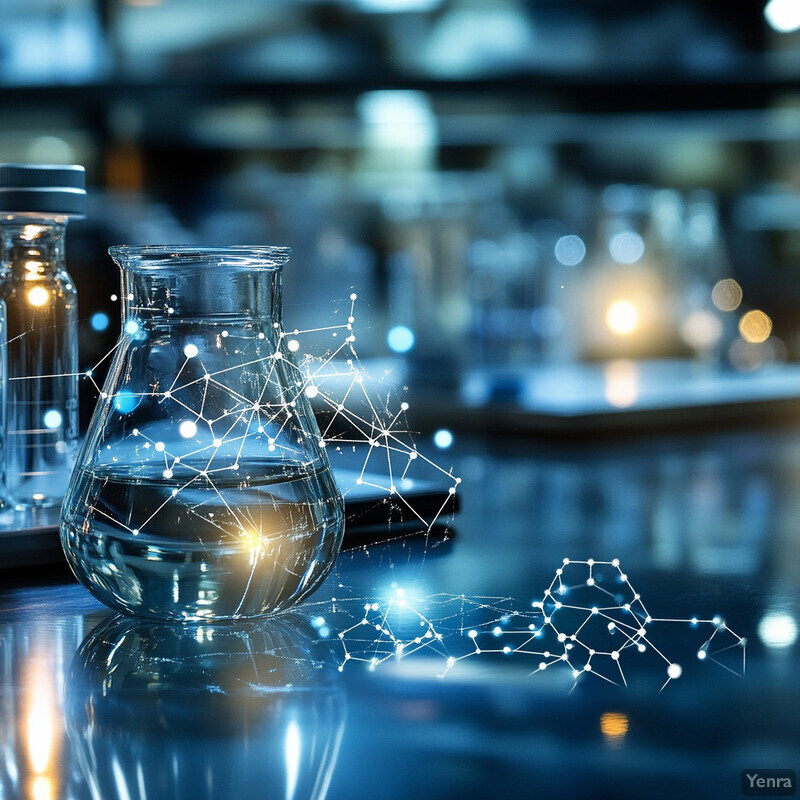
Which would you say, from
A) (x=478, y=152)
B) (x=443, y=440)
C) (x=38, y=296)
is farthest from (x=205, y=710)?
(x=478, y=152)

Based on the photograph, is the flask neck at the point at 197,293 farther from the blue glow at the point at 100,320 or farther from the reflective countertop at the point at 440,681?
the blue glow at the point at 100,320

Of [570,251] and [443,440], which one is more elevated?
[570,251]

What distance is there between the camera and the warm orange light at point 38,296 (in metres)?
0.60

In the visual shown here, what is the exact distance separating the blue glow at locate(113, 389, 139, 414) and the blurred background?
3.42 ft

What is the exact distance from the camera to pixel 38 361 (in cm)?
59

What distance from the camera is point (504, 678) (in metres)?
0.37

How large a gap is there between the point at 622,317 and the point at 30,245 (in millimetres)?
1438

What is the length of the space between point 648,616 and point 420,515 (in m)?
0.20

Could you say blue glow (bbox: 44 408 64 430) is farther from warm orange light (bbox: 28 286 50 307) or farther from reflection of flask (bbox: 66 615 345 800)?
reflection of flask (bbox: 66 615 345 800)

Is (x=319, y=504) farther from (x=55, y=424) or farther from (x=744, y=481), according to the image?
(x=744, y=481)

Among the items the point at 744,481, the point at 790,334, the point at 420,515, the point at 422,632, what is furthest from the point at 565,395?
the point at 790,334

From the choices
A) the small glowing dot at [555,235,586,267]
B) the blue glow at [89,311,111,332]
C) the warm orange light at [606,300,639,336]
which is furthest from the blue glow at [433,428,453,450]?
the warm orange light at [606,300,639,336]

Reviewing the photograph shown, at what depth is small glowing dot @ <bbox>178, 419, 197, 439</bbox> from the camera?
1.35 feet

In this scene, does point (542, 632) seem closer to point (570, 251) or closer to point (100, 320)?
point (100, 320)
